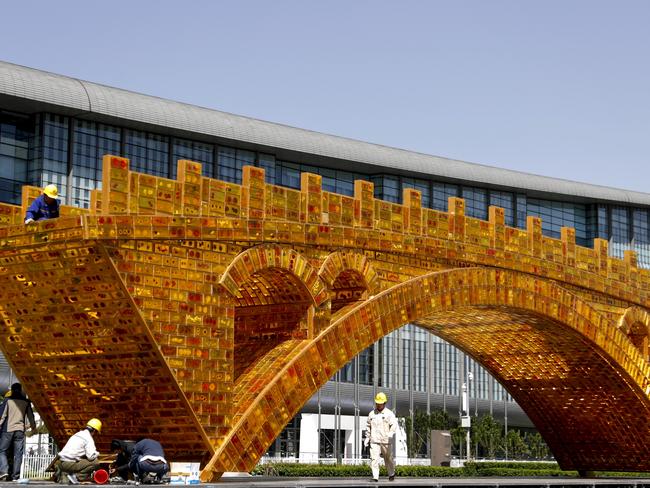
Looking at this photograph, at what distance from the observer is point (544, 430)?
44.3 m

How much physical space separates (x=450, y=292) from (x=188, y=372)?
33.2ft

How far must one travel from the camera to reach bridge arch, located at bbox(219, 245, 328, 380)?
2627 cm

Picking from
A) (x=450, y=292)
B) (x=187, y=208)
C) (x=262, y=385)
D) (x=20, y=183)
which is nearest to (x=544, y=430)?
(x=450, y=292)

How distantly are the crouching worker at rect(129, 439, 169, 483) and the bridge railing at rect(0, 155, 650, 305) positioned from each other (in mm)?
4251

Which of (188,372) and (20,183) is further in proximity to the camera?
(20,183)

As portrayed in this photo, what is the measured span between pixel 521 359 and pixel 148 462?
22.5m

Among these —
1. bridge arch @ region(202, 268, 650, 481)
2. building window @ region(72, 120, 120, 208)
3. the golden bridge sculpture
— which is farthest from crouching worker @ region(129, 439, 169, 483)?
building window @ region(72, 120, 120, 208)

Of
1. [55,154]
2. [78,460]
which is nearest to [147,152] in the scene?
[55,154]

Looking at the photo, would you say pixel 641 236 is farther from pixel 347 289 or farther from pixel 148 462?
pixel 148 462

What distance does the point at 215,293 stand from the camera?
24.9 meters

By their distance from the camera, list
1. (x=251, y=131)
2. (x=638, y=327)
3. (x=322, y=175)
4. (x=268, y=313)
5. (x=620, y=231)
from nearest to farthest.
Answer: (x=268, y=313), (x=638, y=327), (x=251, y=131), (x=322, y=175), (x=620, y=231)

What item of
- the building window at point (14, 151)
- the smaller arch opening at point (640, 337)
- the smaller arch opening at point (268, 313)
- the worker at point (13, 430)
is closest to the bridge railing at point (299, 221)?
the smaller arch opening at point (268, 313)

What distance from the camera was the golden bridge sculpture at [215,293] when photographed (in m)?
23.4

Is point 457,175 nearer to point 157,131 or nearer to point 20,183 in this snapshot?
point 157,131
